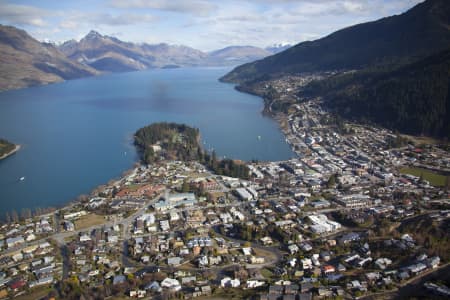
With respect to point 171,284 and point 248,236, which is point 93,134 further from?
point 171,284

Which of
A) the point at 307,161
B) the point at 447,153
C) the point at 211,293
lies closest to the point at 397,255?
the point at 211,293

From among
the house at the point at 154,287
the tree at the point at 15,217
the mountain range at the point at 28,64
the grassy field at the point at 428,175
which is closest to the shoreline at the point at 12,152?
the tree at the point at 15,217

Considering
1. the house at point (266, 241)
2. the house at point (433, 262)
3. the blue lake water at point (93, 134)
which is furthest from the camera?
the blue lake water at point (93, 134)

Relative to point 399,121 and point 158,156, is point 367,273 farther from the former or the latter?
point 399,121

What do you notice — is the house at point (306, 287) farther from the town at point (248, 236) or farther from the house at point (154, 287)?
the house at point (154, 287)

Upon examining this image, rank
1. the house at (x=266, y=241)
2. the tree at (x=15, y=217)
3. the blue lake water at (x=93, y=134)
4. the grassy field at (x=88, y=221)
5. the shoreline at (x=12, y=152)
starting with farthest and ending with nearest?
1. the shoreline at (x=12, y=152)
2. the blue lake water at (x=93, y=134)
3. the tree at (x=15, y=217)
4. the grassy field at (x=88, y=221)
5. the house at (x=266, y=241)
